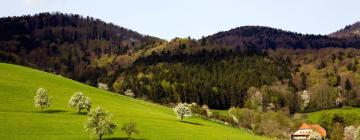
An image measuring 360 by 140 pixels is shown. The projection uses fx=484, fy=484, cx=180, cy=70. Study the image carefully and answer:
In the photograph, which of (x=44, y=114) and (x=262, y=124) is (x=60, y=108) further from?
(x=262, y=124)

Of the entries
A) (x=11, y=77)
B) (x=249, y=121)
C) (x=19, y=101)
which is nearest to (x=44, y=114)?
(x=19, y=101)

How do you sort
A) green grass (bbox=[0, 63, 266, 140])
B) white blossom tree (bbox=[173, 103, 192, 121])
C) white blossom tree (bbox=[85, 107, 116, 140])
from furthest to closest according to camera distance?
white blossom tree (bbox=[173, 103, 192, 121])
white blossom tree (bbox=[85, 107, 116, 140])
green grass (bbox=[0, 63, 266, 140])

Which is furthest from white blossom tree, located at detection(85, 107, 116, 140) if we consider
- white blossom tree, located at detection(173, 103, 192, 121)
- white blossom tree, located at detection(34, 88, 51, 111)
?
white blossom tree, located at detection(173, 103, 192, 121)

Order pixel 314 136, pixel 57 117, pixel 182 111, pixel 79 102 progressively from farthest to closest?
pixel 314 136 → pixel 182 111 → pixel 79 102 → pixel 57 117

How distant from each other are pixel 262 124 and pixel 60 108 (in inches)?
3357

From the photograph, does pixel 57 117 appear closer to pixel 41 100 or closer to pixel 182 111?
pixel 41 100

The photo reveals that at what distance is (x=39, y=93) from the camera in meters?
112

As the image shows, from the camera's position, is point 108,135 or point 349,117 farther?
point 349,117

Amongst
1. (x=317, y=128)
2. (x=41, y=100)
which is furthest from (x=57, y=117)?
(x=317, y=128)

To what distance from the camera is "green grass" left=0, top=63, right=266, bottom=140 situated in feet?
283

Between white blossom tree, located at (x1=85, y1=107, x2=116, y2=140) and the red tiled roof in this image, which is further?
the red tiled roof

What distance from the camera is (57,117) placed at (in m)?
103

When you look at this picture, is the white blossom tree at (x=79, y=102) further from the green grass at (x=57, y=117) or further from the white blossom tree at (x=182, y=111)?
the white blossom tree at (x=182, y=111)

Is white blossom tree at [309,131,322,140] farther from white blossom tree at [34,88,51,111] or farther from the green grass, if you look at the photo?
white blossom tree at [34,88,51,111]
